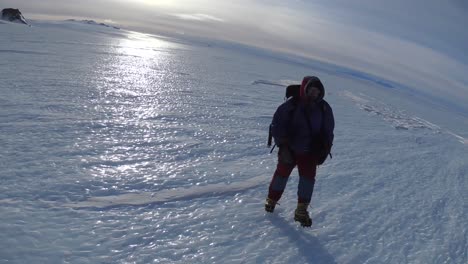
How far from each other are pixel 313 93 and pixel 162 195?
75.1 inches

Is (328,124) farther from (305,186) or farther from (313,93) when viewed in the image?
(305,186)

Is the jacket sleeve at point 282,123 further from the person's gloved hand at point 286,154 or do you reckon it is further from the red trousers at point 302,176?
the red trousers at point 302,176

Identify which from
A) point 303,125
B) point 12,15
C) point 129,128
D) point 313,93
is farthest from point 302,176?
point 12,15

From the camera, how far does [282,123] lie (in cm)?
335

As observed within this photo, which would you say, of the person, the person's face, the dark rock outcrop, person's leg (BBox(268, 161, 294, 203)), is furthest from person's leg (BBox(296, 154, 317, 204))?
the dark rock outcrop

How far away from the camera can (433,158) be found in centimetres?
725

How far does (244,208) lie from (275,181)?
1.51 feet

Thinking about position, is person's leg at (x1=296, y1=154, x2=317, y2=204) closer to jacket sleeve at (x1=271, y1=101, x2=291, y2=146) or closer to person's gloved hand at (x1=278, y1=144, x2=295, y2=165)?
person's gloved hand at (x1=278, y1=144, x2=295, y2=165)

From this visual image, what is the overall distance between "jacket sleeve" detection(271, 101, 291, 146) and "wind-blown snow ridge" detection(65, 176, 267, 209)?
1.07m

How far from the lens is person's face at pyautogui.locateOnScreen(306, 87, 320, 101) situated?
3215 millimetres

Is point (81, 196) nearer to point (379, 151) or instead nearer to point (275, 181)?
point (275, 181)

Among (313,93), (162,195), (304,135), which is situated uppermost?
(313,93)

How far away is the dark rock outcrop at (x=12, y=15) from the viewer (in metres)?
34.5

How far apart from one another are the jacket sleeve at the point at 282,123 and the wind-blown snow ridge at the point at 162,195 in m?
1.07
